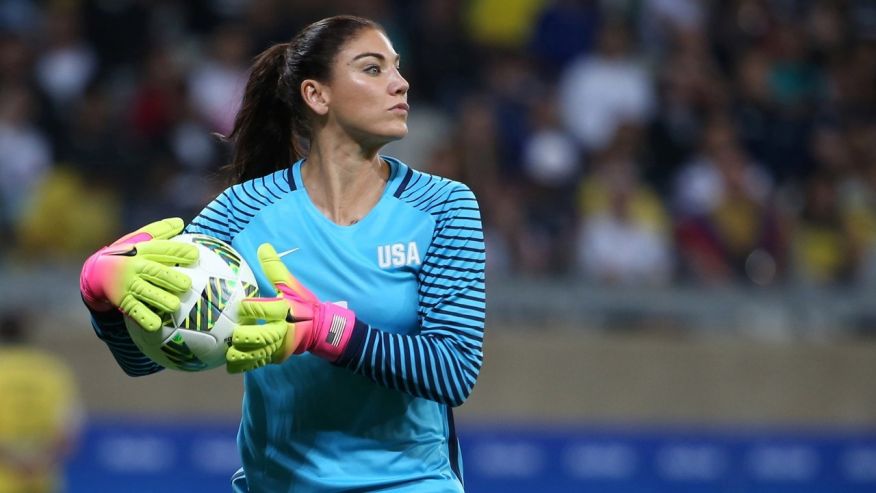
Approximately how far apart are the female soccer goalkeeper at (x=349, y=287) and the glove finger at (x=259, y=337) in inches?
1.7

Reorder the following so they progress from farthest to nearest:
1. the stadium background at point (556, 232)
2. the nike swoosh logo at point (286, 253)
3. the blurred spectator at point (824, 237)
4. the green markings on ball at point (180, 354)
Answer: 1. the blurred spectator at point (824, 237)
2. the stadium background at point (556, 232)
3. the nike swoosh logo at point (286, 253)
4. the green markings on ball at point (180, 354)

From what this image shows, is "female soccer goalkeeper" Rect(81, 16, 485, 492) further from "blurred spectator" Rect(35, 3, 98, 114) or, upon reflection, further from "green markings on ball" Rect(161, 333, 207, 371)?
"blurred spectator" Rect(35, 3, 98, 114)

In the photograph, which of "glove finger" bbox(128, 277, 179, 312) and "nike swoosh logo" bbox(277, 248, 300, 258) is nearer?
"glove finger" bbox(128, 277, 179, 312)

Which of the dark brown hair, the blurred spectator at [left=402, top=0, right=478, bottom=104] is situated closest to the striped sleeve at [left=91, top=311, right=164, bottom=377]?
the dark brown hair

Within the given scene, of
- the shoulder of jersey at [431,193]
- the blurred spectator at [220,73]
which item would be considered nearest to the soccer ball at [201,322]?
the shoulder of jersey at [431,193]

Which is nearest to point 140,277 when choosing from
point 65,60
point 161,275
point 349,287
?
point 161,275

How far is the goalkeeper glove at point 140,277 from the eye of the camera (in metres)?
2.79

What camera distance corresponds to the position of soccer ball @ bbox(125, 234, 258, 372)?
2842 millimetres

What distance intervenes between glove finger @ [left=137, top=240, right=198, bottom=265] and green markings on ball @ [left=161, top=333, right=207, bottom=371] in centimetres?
15

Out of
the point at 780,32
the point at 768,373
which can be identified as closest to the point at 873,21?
the point at 780,32

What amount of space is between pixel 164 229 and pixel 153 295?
221 mm

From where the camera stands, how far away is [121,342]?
308 cm

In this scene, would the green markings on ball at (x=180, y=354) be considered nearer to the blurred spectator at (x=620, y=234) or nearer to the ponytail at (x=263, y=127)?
the ponytail at (x=263, y=127)

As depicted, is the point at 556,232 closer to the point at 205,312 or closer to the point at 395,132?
the point at 395,132
